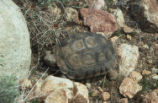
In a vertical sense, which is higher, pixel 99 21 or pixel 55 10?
pixel 55 10

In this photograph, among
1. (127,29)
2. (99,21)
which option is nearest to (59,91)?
(99,21)

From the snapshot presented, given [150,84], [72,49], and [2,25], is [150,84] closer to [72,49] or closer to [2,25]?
[72,49]

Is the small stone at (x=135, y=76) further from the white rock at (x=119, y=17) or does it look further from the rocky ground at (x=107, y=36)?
the white rock at (x=119, y=17)

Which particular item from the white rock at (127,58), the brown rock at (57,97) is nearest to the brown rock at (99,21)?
the white rock at (127,58)

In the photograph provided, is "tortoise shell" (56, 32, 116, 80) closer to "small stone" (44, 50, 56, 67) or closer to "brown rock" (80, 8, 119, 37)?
"small stone" (44, 50, 56, 67)

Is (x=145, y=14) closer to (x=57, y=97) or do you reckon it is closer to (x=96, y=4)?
(x=96, y=4)

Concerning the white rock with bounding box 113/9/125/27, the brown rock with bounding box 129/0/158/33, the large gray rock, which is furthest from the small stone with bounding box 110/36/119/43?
the large gray rock
